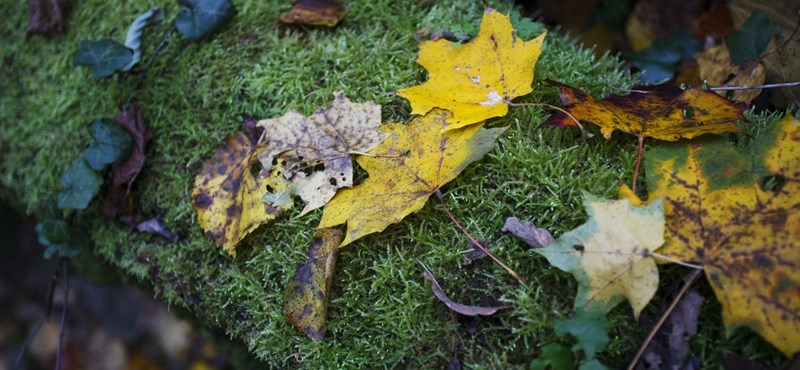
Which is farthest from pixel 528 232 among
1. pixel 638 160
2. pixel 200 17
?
pixel 200 17

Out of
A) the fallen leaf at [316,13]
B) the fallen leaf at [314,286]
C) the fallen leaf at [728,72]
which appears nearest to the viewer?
the fallen leaf at [314,286]

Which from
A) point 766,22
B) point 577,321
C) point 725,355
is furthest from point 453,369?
point 766,22

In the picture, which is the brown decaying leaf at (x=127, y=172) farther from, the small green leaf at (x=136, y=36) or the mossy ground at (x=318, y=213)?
the small green leaf at (x=136, y=36)

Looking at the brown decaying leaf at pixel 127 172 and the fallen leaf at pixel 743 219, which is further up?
the fallen leaf at pixel 743 219

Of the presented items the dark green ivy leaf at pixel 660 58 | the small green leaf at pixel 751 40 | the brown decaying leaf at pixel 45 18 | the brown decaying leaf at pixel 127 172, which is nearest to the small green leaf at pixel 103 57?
the brown decaying leaf at pixel 127 172

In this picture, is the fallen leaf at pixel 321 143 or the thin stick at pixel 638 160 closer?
the thin stick at pixel 638 160

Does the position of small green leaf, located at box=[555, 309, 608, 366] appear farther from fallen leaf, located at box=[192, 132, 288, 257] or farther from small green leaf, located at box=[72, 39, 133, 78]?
small green leaf, located at box=[72, 39, 133, 78]
